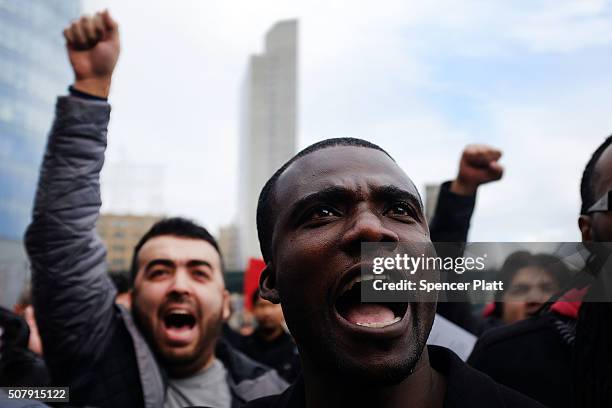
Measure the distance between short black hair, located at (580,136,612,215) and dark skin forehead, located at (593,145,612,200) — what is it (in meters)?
0.01

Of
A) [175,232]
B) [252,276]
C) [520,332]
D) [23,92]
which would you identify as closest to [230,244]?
[23,92]

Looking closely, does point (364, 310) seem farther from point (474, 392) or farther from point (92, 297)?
point (92, 297)

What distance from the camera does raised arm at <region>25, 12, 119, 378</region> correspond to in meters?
2.46

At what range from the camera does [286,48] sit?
108 m

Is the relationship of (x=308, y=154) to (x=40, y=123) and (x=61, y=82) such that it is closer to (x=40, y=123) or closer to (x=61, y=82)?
(x=40, y=123)

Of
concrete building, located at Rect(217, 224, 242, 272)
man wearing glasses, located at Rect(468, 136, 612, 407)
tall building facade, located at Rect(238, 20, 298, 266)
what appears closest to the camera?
man wearing glasses, located at Rect(468, 136, 612, 407)

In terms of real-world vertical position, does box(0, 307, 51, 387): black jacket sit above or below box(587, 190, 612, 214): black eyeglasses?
below

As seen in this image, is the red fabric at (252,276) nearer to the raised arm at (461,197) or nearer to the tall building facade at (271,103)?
the raised arm at (461,197)

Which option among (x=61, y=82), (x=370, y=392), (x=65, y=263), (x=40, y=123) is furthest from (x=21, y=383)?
(x=61, y=82)

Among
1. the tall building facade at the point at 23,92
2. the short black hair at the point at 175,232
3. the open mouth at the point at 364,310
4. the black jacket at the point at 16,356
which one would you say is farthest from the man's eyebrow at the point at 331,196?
the tall building facade at the point at 23,92

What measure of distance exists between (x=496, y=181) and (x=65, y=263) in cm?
170

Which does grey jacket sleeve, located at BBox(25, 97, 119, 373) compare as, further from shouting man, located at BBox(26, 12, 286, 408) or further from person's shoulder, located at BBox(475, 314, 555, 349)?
person's shoulder, located at BBox(475, 314, 555, 349)

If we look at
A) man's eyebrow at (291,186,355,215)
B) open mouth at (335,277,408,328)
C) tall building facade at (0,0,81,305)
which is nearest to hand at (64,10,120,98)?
man's eyebrow at (291,186,355,215)

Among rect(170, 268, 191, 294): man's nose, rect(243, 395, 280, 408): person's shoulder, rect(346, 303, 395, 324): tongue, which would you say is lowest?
rect(243, 395, 280, 408): person's shoulder
